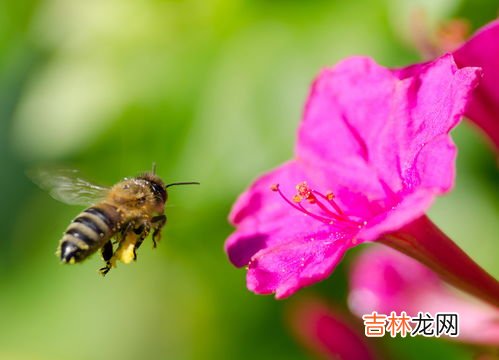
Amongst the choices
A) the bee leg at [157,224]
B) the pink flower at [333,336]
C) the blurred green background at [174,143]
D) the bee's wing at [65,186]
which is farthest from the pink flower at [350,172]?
the blurred green background at [174,143]

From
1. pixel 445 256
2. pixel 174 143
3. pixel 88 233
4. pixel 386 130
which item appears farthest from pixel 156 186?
pixel 174 143

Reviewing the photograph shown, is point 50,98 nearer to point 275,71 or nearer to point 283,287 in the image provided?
point 275,71

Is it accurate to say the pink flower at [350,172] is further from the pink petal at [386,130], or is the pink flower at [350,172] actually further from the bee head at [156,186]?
the bee head at [156,186]

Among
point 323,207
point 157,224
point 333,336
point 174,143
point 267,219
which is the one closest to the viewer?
point 323,207

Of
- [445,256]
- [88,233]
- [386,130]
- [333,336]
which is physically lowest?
[333,336]

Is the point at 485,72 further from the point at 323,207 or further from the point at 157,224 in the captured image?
the point at 157,224

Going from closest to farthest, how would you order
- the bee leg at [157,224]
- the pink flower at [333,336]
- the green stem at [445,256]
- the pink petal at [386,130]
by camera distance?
the pink petal at [386,130], the green stem at [445,256], the bee leg at [157,224], the pink flower at [333,336]

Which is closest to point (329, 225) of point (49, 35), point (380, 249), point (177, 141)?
point (380, 249)
